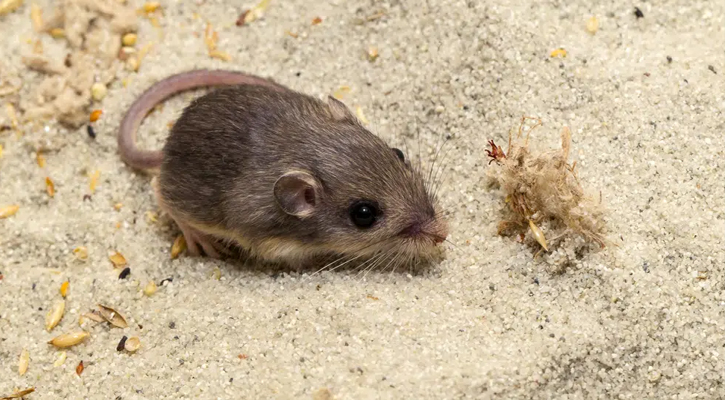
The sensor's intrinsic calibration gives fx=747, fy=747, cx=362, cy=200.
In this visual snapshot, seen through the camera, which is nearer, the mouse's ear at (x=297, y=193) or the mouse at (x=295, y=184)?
the mouse's ear at (x=297, y=193)

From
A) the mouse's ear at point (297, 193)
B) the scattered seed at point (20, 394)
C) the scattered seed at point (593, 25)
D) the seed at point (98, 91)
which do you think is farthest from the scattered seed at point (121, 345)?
the scattered seed at point (593, 25)

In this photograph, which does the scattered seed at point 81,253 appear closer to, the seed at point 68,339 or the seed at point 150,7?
the seed at point 68,339

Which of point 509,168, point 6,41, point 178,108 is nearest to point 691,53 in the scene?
point 509,168

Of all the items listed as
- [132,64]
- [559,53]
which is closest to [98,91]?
[132,64]

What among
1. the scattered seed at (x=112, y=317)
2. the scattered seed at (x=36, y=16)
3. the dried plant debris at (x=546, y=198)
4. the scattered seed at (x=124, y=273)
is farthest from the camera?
the scattered seed at (x=36, y=16)

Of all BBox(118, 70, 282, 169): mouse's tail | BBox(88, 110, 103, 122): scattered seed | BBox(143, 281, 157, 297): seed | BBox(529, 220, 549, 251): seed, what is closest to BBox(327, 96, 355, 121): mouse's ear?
BBox(118, 70, 282, 169): mouse's tail

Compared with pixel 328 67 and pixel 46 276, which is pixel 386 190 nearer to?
pixel 328 67

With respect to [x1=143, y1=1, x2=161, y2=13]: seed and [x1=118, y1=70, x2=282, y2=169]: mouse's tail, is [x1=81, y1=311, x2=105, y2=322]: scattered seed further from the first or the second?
[x1=143, y1=1, x2=161, y2=13]: seed
